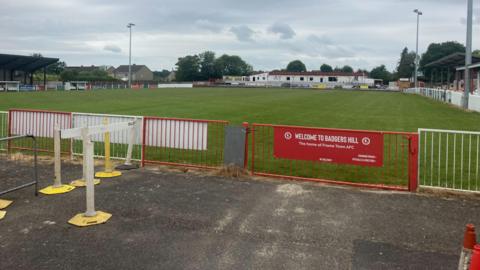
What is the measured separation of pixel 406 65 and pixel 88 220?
154m

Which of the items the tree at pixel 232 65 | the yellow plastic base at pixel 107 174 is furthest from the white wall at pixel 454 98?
the tree at pixel 232 65

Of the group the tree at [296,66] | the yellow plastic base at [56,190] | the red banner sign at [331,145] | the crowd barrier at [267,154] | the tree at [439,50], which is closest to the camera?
the yellow plastic base at [56,190]

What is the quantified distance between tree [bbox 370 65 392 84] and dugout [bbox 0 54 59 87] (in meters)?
108

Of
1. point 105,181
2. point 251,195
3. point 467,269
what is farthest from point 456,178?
point 105,181

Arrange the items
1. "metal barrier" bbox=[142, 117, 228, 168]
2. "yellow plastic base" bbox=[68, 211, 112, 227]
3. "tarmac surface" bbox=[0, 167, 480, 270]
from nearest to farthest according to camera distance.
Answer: "tarmac surface" bbox=[0, 167, 480, 270], "yellow plastic base" bbox=[68, 211, 112, 227], "metal barrier" bbox=[142, 117, 228, 168]

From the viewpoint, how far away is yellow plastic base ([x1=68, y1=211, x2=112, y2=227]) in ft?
19.2

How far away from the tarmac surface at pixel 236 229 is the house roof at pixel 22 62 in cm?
6037


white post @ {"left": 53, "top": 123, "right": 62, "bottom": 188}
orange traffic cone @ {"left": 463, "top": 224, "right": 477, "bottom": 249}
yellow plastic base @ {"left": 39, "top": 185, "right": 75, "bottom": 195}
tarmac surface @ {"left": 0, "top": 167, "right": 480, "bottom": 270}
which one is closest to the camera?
orange traffic cone @ {"left": 463, "top": 224, "right": 477, "bottom": 249}

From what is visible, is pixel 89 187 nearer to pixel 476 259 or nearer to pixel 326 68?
pixel 476 259

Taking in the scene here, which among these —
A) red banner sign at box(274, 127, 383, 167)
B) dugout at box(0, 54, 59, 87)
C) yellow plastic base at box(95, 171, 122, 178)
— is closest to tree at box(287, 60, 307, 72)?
dugout at box(0, 54, 59, 87)

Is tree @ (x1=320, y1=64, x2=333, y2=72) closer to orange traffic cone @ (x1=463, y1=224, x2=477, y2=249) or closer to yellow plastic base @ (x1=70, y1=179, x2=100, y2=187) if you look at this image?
yellow plastic base @ (x1=70, y1=179, x2=100, y2=187)

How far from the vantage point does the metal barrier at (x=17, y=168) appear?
7332 millimetres

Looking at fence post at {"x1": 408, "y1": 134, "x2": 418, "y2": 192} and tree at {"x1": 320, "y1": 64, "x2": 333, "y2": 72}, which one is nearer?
fence post at {"x1": 408, "y1": 134, "x2": 418, "y2": 192}

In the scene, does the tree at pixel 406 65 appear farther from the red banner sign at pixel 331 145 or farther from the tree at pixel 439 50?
the red banner sign at pixel 331 145
